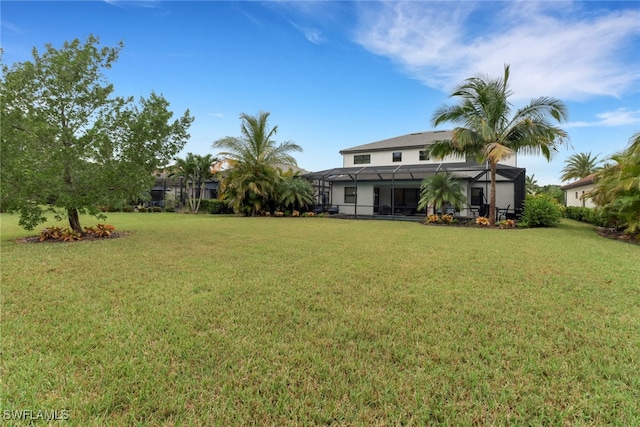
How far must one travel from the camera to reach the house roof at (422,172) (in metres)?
15.6

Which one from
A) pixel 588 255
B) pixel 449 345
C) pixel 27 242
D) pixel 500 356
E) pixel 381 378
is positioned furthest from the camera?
pixel 27 242

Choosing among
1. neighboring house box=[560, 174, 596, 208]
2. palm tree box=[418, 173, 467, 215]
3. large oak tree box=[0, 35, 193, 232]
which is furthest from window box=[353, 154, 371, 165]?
large oak tree box=[0, 35, 193, 232]

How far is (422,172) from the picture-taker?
1719cm

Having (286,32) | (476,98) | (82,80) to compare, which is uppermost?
(286,32)

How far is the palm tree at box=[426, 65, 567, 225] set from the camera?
12.0 metres

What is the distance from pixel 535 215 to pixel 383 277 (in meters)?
11.8

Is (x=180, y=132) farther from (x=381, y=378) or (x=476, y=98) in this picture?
(x=476, y=98)

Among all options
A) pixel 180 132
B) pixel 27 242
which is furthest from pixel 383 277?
pixel 27 242

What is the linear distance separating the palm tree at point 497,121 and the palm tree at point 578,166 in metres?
31.7

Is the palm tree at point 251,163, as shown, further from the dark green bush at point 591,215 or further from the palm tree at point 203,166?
the dark green bush at point 591,215

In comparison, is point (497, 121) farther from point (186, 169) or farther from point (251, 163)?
point (186, 169)

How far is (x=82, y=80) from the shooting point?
26.8 ft

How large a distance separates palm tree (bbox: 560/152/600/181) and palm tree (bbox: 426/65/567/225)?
1248 inches

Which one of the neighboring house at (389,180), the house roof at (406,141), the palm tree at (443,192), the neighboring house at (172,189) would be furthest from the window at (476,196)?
the neighboring house at (172,189)
